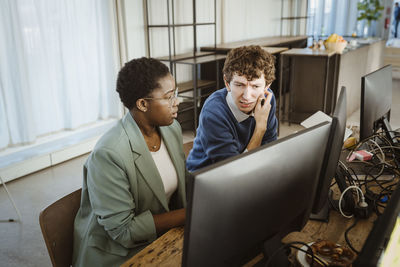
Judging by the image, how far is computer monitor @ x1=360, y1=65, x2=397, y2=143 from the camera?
1493 mm

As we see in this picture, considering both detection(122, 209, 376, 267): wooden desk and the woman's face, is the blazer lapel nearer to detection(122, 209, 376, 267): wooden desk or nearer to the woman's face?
the woman's face

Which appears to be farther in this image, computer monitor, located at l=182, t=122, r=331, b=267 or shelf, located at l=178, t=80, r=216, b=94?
shelf, located at l=178, t=80, r=216, b=94

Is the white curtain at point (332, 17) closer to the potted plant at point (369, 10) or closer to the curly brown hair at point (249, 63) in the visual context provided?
the potted plant at point (369, 10)

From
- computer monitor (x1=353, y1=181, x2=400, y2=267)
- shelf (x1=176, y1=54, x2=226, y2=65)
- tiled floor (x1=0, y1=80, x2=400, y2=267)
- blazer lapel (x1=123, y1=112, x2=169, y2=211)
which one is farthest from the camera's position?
shelf (x1=176, y1=54, x2=226, y2=65)

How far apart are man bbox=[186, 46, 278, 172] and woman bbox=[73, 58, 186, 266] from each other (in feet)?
0.55

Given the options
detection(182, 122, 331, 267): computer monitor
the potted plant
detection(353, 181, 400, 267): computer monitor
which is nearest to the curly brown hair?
detection(182, 122, 331, 267): computer monitor

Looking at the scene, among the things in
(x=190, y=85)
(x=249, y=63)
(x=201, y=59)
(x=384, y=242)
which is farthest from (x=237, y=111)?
(x=190, y=85)

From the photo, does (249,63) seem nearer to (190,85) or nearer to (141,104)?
(141,104)

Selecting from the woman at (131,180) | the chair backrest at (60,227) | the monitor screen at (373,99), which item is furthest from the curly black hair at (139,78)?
the monitor screen at (373,99)

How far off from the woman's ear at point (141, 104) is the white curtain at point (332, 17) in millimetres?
7500

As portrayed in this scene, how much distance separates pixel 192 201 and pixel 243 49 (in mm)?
972

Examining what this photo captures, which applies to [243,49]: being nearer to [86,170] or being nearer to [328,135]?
[328,135]

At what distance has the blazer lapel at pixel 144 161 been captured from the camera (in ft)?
4.10

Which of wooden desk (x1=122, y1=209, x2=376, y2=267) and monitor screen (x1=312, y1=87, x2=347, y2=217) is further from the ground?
monitor screen (x1=312, y1=87, x2=347, y2=217)
